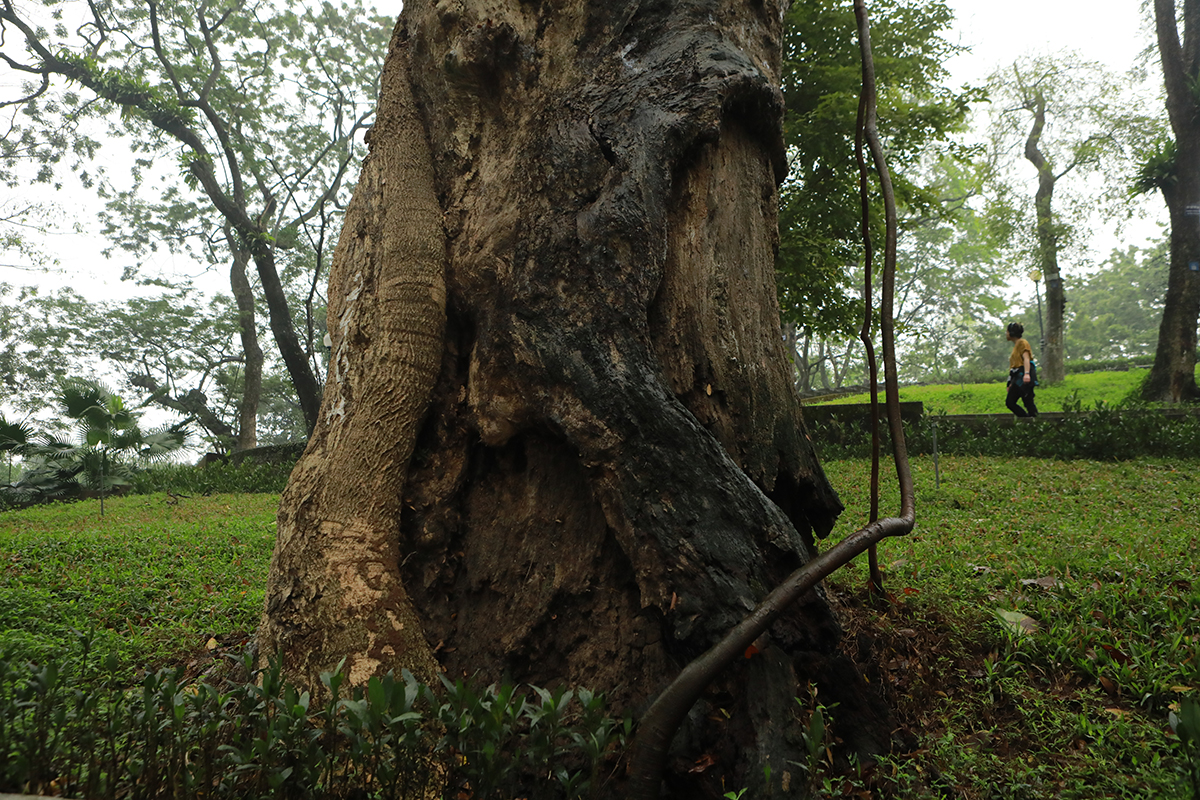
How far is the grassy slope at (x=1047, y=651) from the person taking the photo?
6.97ft

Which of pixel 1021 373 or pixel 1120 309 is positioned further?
pixel 1120 309

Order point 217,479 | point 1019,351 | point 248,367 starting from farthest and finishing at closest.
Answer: point 248,367 < point 217,479 < point 1019,351

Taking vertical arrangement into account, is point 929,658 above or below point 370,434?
below

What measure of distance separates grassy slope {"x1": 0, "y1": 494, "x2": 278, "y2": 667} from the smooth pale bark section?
1089 millimetres

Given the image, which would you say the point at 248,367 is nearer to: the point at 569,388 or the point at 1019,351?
the point at 1019,351

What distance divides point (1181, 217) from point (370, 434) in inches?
542

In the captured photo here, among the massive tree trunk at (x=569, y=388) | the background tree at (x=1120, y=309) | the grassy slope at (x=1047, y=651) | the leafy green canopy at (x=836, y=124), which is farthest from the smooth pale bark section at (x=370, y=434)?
the background tree at (x=1120, y=309)

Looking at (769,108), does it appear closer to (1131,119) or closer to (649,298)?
(649,298)

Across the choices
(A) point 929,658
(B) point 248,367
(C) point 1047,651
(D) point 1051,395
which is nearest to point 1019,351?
(D) point 1051,395

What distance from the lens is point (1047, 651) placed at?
2.77m

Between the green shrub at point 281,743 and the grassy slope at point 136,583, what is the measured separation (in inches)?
38.6

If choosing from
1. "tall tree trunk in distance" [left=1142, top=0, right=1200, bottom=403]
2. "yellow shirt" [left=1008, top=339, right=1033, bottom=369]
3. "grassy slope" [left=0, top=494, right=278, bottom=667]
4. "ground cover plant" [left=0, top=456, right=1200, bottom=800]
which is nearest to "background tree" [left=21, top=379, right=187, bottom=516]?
"grassy slope" [left=0, top=494, right=278, bottom=667]

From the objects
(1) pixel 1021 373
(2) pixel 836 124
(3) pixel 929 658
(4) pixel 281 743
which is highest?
(2) pixel 836 124

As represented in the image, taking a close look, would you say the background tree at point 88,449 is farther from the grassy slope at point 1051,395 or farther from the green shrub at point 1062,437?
the grassy slope at point 1051,395
